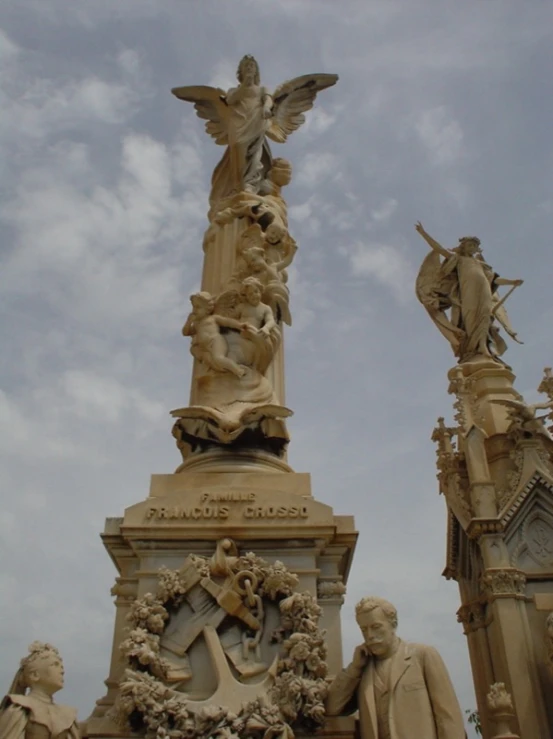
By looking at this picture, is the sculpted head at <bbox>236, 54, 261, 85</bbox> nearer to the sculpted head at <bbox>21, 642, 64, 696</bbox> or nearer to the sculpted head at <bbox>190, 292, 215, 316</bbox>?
the sculpted head at <bbox>190, 292, 215, 316</bbox>

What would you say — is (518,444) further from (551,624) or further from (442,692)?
(442,692)

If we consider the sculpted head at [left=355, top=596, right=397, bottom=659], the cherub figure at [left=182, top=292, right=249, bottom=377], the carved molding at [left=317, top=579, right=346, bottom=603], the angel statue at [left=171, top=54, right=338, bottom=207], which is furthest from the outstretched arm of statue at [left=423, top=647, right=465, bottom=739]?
the angel statue at [left=171, top=54, right=338, bottom=207]

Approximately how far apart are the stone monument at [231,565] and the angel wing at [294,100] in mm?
4645

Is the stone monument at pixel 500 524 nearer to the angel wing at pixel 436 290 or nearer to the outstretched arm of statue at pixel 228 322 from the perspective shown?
the angel wing at pixel 436 290

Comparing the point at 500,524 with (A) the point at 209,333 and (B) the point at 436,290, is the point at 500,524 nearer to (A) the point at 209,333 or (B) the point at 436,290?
(A) the point at 209,333

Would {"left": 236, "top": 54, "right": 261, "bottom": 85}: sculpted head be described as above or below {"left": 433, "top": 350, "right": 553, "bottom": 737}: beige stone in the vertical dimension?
above

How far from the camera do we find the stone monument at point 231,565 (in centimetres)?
591

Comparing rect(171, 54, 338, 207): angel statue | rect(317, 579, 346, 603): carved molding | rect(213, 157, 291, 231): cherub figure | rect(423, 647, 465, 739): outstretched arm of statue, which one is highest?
rect(171, 54, 338, 207): angel statue

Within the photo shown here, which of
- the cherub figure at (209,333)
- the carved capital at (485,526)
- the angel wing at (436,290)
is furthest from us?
the angel wing at (436,290)

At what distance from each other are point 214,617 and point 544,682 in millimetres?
8287

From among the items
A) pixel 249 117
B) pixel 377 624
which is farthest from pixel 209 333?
pixel 249 117

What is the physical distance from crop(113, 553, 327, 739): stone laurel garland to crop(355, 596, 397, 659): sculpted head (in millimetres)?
462

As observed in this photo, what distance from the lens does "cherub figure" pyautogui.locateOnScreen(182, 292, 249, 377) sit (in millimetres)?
8531

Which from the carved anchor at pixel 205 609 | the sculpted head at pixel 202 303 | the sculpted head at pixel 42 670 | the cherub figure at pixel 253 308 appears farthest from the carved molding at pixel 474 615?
the sculpted head at pixel 42 670
